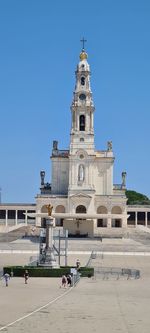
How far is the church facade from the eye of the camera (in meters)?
92.0

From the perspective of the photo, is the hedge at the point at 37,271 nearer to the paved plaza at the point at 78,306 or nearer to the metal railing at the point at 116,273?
the paved plaza at the point at 78,306

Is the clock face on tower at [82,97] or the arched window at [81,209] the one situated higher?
the clock face on tower at [82,97]

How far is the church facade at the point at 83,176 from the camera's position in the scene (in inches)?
3622

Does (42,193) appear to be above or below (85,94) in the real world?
below

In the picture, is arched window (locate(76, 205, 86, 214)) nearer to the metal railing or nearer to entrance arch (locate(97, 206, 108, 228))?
entrance arch (locate(97, 206, 108, 228))

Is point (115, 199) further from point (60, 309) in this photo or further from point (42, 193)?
point (60, 309)

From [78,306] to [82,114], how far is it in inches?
2738

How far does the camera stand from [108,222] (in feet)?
304

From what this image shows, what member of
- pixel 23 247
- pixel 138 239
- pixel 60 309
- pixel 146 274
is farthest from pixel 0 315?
pixel 138 239

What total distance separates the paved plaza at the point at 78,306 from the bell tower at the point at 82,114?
51.3 m

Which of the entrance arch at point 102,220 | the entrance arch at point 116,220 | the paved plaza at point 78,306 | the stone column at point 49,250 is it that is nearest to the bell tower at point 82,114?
the entrance arch at point 102,220

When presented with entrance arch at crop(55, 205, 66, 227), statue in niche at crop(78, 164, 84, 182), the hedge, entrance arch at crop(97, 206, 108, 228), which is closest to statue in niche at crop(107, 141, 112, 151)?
statue in niche at crop(78, 164, 84, 182)

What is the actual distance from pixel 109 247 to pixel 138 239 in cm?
1462

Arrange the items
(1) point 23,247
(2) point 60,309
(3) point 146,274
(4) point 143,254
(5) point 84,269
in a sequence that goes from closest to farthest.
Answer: (2) point 60,309, (5) point 84,269, (3) point 146,274, (4) point 143,254, (1) point 23,247
